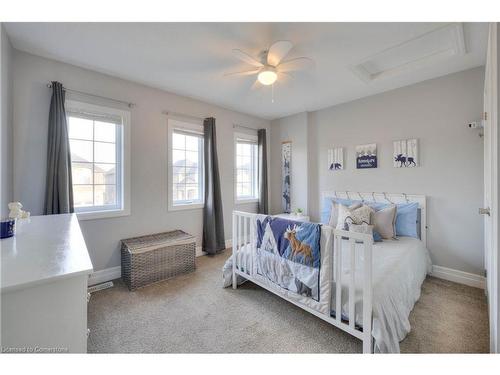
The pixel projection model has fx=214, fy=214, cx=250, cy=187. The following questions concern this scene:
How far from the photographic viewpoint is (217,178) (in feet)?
11.1

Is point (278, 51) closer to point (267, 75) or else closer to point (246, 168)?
point (267, 75)

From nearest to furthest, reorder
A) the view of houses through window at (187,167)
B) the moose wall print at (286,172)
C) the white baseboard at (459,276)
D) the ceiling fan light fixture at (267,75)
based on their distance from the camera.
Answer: the ceiling fan light fixture at (267,75)
the white baseboard at (459,276)
the view of houses through window at (187,167)
the moose wall print at (286,172)

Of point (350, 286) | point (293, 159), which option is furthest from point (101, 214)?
point (293, 159)

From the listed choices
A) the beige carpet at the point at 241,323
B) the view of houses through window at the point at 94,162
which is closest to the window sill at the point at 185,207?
the view of houses through window at the point at 94,162

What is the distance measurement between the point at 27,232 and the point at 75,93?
1.80m

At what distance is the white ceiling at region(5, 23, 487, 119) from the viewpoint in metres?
1.72

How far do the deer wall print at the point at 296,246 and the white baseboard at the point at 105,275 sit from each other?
2164 millimetres

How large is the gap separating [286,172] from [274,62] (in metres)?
2.43

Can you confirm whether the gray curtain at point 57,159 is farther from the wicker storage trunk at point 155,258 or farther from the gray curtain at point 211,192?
the gray curtain at point 211,192

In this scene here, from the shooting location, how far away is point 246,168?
418 cm

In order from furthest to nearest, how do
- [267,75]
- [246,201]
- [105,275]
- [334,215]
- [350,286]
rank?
1. [246,201]
2. [334,215]
3. [105,275]
4. [267,75]
5. [350,286]

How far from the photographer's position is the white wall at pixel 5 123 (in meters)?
1.71

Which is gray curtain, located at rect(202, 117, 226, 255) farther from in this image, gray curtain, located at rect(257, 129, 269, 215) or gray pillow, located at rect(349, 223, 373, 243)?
gray pillow, located at rect(349, 223, 373, 243)
